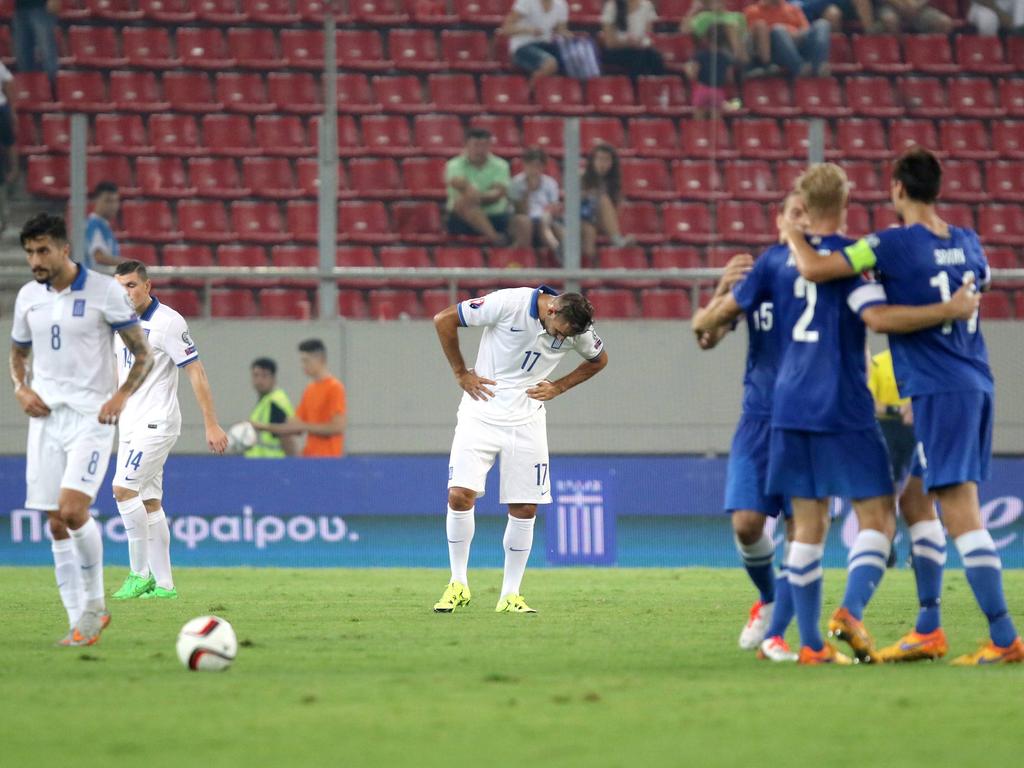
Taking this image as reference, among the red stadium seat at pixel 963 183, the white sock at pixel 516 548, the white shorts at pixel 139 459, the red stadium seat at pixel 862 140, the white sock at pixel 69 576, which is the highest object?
the red stadium seat at pixel 862 140

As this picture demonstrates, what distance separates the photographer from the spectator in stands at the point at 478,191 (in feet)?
61.2

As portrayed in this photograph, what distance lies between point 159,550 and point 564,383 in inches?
130

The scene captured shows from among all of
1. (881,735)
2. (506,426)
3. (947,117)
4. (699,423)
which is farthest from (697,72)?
(881,735)

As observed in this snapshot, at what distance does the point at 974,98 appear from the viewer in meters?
20.7

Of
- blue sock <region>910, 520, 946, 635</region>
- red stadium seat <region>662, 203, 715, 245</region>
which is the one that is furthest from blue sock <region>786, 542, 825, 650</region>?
red stadium seat <region>662, 203, 715, 245</region>

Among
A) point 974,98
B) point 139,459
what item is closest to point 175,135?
point 139,459

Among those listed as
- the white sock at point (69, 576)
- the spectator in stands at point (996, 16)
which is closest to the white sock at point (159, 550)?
the white sock at point (69, 576)

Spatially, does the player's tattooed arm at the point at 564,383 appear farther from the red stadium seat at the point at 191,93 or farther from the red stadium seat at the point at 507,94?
the red stadium seat at the point at 191,93

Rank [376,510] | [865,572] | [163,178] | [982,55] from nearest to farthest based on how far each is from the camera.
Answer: [865,572] < [376,510] < [163,178] < [982,55]

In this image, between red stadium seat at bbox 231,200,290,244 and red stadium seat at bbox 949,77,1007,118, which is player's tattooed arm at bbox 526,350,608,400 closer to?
red stadium seat at bbox 231,200,290,244

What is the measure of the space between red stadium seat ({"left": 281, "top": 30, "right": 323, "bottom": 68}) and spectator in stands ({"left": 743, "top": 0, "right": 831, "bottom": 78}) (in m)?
5.29

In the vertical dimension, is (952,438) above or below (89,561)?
above

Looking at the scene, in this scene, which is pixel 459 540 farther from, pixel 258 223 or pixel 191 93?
pixel 191 93

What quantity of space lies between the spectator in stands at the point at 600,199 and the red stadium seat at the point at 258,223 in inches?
137
